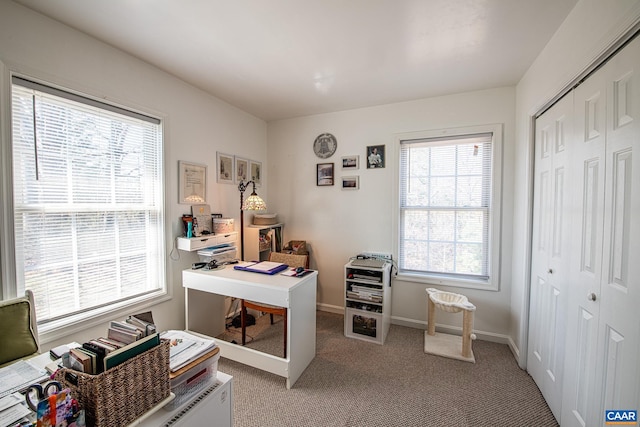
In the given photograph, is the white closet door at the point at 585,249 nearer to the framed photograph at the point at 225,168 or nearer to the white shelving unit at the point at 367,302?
the white shelving unit at the point at 367,302

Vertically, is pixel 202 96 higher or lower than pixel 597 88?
higher

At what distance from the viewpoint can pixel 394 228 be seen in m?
3.01

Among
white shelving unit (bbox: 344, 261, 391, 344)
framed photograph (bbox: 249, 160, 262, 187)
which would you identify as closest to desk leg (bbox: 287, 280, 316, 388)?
white shelving unit (bbox: 344, 261, 391, 344)

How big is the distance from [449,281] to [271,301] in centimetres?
199

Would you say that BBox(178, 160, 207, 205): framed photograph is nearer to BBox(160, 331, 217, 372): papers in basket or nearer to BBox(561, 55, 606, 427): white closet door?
BBox(160, 331, 217, 372): papers in basket

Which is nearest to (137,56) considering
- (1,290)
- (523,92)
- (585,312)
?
(1,290)

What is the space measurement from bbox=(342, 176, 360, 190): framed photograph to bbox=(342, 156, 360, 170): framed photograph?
13 cm

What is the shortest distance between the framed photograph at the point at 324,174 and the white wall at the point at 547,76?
1996mm

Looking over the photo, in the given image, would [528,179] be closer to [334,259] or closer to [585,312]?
[585,312]

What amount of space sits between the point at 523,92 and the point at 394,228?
5.82 ft

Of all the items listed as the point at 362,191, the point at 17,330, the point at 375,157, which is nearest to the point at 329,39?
the point at 375,157

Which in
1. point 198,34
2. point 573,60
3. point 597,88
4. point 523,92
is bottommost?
point 597,88

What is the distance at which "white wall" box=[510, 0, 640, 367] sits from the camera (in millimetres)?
1198

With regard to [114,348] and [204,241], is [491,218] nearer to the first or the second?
[204,241]
